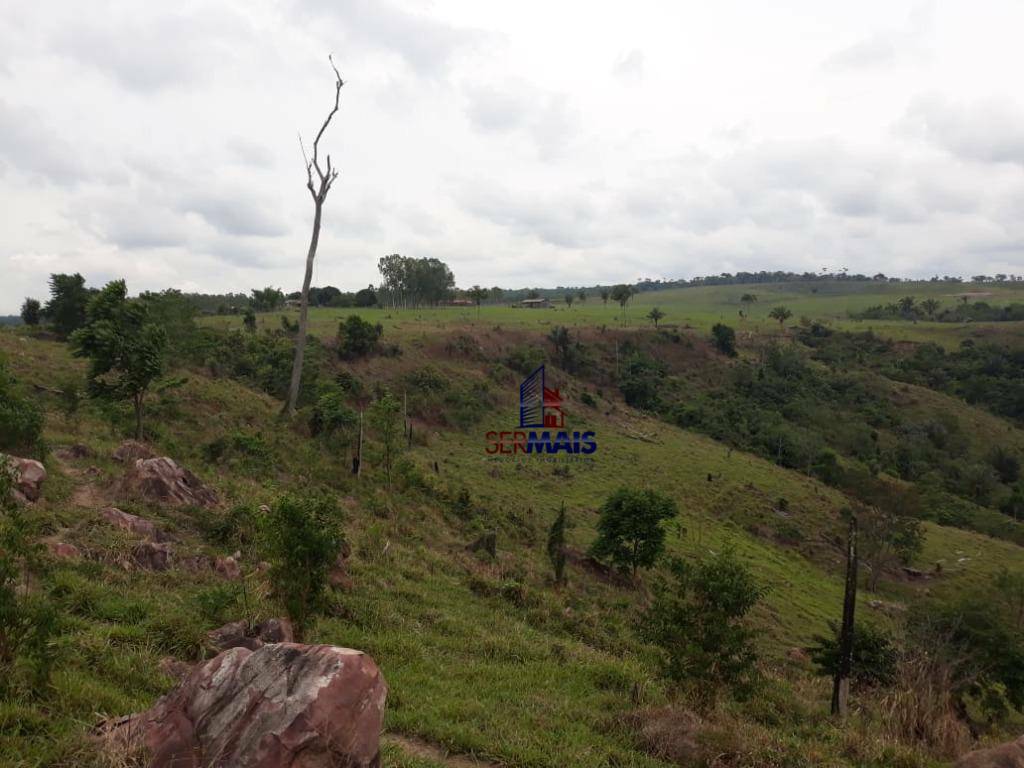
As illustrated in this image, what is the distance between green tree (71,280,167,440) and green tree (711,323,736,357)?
242ft

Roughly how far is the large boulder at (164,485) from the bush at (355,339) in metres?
36.2

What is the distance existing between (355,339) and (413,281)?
4644cm

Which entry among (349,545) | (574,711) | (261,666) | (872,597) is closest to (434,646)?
(574,711)

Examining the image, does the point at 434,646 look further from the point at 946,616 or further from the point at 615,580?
the point at 946,616

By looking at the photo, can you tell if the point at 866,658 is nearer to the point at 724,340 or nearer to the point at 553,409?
the point at 553,409

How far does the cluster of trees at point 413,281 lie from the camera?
9588 centimetres

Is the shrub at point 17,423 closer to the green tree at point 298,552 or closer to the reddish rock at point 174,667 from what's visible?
the green tree at point 298,552

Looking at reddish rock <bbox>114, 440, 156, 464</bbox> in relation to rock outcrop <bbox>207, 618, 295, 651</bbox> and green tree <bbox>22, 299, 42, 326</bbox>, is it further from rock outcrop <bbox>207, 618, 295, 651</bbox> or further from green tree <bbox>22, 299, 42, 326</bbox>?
green tree <bbox>22, 299, 42, 326</bbox>

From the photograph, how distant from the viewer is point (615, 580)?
80.5 feet

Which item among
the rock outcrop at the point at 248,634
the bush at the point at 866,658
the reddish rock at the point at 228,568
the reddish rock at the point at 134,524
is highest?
the reddish rock at the point at 134,524

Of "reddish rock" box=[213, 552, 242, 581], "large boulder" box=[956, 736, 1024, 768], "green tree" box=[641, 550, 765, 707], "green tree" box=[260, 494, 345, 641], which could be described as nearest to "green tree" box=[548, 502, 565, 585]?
"green tree" box=[641, 550, 765, 707]

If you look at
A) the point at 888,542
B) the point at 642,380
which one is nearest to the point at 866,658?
the point at 888,542

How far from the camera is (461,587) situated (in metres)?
16.1

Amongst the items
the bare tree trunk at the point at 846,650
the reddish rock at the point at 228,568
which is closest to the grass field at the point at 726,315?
the reddish rock at the point at 228,568
